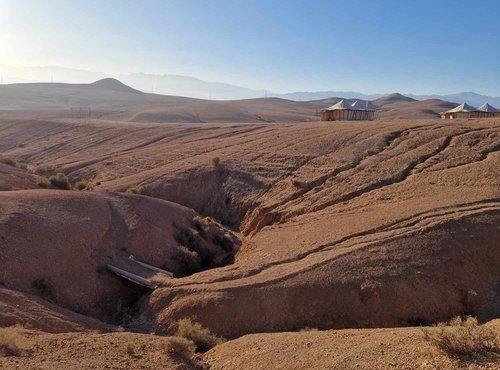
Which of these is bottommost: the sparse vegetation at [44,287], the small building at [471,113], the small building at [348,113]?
the sparse vegetation at [44,287]

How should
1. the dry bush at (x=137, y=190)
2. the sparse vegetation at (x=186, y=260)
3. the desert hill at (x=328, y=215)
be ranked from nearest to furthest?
the desert hill at (x=328, y=215) < the sparse vegetation at (x=186, y=260) < the dry bush at (x=137, y=190)

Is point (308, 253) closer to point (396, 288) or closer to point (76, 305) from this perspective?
point (396, 288)

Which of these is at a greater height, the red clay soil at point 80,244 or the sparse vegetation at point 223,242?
the red clay soil at point 80,244

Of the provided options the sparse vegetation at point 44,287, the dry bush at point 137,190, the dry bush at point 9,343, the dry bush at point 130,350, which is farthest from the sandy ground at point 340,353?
the dry bush at point 137,190

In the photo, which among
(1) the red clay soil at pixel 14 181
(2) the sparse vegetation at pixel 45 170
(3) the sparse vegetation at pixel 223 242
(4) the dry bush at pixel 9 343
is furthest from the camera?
(2) the sparse vegetation at pixel 45 170

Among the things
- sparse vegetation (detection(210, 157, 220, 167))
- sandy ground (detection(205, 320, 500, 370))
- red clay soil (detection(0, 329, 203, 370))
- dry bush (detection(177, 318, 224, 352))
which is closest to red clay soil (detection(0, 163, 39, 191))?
sparse vegetation (detection(210, 157, 220, 167))

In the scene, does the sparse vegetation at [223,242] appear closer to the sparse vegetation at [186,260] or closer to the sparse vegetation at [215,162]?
the sparse vegetation at [186,260]

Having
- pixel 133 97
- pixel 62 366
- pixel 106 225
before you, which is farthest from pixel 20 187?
pixel 133 97
